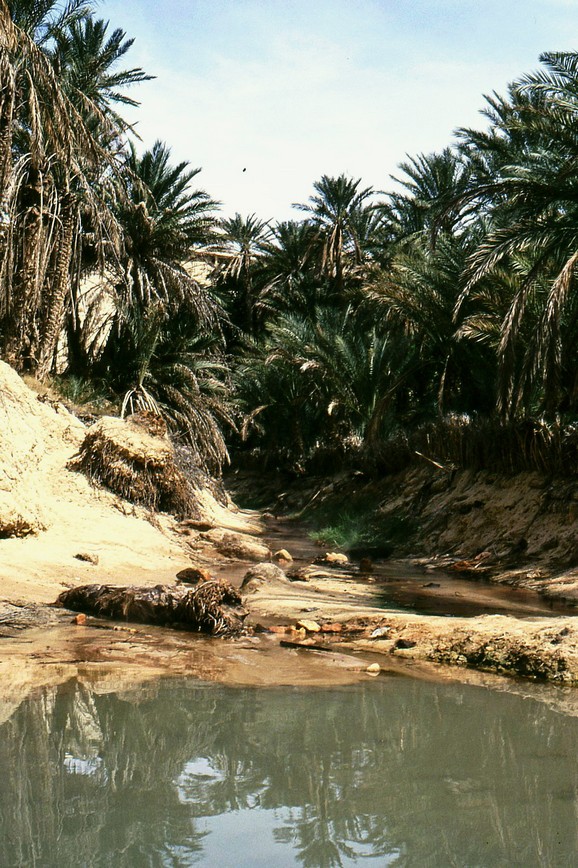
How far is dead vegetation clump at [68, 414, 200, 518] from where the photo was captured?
12.8 metres

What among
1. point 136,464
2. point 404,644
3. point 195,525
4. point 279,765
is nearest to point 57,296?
point 136,464

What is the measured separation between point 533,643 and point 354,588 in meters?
4.22

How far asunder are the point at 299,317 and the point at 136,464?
45.3 feet

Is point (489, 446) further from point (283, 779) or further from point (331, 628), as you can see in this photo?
point (283, 779)

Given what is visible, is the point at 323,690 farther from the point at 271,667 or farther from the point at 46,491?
the point at 46,491

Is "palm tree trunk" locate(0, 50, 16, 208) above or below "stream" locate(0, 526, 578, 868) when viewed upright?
above

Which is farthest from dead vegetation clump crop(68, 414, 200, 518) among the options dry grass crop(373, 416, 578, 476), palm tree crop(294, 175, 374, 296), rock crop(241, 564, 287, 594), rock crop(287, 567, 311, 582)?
palm tree crop(294, 175, 374, 296)

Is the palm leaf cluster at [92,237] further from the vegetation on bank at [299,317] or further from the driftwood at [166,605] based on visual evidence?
the driftwood at [166,605]

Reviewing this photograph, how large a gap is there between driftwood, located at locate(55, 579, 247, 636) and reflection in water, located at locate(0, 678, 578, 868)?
1884mm

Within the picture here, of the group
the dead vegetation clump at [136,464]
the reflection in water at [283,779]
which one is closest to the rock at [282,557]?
the dead vegetation clump at [136,464]

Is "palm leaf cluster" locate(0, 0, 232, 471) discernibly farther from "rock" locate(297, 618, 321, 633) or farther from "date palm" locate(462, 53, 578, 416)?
"rock" locate(297, 618, 321, 633)

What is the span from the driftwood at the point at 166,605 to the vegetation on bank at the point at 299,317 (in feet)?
20.8

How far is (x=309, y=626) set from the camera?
6789mm

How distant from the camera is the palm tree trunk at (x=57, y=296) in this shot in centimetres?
1605
